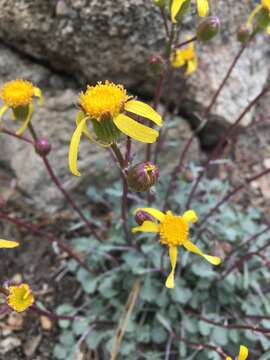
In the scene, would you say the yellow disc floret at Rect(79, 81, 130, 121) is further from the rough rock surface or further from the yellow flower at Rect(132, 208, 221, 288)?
the rough rock surface

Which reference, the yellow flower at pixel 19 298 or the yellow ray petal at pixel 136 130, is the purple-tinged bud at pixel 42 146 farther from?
the yellow flower at pixel 19 298

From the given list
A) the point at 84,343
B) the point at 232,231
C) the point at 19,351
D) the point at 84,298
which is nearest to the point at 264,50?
the point at 232,231

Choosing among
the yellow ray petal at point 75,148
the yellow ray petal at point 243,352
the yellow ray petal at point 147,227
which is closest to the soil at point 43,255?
the yellow ray petal at point 147,227

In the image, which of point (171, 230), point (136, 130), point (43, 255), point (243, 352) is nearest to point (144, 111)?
point (136, 130)

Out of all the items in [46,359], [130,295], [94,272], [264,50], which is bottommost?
[46,359]

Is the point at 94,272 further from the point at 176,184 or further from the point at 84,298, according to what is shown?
the point at 176,184

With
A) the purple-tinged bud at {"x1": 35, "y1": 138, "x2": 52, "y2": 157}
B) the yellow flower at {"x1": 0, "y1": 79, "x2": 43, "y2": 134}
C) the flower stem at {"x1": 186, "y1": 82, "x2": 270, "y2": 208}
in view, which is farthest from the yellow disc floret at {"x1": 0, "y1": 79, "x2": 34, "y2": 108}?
the flower stem at {"x1": 186, "y1": 82, "x2": 270, "y2": 208}

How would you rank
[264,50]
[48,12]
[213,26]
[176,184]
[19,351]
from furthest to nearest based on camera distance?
[264,50] → [176,184] → [48,12] → [19,351] → [213,26]
